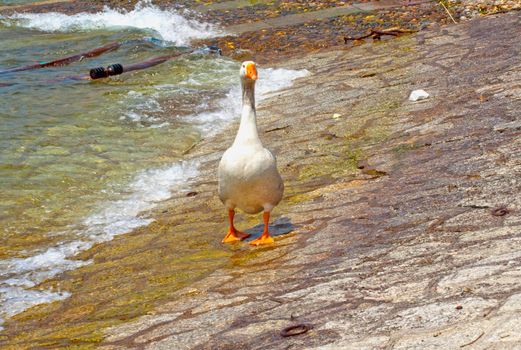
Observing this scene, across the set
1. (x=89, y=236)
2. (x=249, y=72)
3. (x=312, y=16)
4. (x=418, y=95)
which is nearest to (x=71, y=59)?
(x=312, y=16)

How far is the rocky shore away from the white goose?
313mm

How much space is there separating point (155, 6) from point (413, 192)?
13.0 meters

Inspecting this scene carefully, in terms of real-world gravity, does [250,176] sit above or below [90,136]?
above

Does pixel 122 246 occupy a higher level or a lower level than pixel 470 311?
lower

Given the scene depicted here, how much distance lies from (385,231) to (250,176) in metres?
1.02

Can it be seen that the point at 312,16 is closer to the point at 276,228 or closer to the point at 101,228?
the point at 101,228

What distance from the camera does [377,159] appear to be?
8055 mm

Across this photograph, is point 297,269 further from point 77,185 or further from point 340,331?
point 77,185

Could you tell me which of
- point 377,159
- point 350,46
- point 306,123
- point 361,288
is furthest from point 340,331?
point 350,46

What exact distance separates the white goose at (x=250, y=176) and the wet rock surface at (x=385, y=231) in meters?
0.31

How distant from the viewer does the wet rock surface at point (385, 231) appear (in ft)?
14.4

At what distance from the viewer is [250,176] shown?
6.44 meters

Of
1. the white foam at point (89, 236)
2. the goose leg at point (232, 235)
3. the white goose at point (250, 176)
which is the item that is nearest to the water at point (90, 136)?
the white foam at point (89, 236)

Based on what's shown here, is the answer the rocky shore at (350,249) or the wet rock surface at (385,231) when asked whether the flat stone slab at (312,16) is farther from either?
the rocky shore at (350,249)
